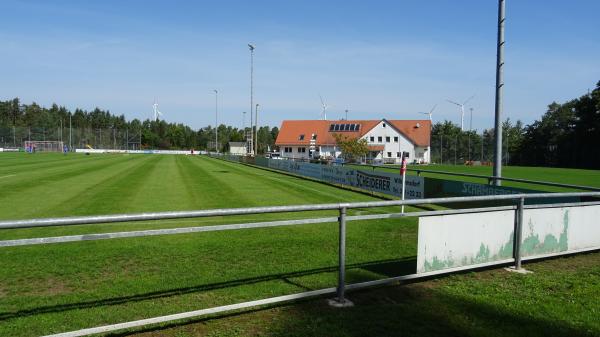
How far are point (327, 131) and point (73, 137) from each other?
57405mm

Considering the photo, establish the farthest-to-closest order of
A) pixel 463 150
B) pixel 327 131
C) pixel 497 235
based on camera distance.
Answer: pixel 327 131 → pixel 463 150 → pixel 497 235

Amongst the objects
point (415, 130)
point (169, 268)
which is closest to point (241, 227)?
point (169, 268)

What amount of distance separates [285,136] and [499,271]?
272 ft

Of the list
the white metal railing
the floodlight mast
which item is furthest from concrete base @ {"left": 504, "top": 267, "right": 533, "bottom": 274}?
the floodlight mast

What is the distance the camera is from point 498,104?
11.2 metres

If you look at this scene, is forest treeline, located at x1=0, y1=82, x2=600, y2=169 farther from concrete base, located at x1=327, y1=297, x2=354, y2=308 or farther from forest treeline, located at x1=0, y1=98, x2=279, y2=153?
concrete base, located at x1=327, y1=297, x2=354, y2=308

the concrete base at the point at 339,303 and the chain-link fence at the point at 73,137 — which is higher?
the chain-link fence at the point at 73,137

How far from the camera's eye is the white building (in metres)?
78.4

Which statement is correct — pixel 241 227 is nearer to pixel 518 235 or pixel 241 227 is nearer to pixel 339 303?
pixel 339 303

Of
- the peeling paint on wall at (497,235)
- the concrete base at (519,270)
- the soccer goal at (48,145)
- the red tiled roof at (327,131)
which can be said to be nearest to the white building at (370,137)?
the red tiled roof at (327,131)

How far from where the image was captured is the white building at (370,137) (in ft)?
257

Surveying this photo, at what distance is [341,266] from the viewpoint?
4.71m

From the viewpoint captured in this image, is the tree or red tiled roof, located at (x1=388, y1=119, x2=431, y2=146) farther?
red tiled roof, located at (x1=388, y1=119, x2=431, y2=146)

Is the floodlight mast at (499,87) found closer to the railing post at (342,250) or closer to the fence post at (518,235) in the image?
the fence post at (518,235)
